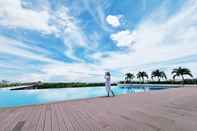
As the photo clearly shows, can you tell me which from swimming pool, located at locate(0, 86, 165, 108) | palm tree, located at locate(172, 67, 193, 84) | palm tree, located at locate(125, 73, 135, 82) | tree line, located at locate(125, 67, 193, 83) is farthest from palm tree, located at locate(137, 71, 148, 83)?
swimming pool, located at locate(0, 86, 165, 108)

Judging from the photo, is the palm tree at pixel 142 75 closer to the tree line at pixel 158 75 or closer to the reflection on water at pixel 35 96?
the tree line at pixel 158 75

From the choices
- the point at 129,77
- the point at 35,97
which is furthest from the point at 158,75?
the point at 35,97

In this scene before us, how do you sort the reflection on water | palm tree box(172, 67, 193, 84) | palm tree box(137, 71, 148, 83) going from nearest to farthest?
the reflection on water → palm tree box(172, 67, 193, 84) → palm tree box(137, 71, 148, 83)

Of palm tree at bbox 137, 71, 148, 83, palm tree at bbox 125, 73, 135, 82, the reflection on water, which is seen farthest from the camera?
palm tree at bbox 125, 73, 135, 82

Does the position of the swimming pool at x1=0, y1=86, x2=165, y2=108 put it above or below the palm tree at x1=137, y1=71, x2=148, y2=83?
below

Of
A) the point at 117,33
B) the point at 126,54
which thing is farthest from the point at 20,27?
the point at 126,54

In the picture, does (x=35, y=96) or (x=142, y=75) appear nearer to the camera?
(x=35, y=96)

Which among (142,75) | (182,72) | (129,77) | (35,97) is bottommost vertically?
(35,97)

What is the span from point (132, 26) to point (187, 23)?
3.81m

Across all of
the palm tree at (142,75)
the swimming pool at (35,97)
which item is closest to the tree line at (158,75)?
the palm tree at (142,75)

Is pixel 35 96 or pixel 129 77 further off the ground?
pixel 129 77

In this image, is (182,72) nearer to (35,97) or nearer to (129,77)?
(129,77)

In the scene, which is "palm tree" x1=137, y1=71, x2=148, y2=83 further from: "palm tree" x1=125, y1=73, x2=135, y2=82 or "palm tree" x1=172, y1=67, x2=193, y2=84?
"palm tree" x1=172, y1=67, x2=193, y2=84

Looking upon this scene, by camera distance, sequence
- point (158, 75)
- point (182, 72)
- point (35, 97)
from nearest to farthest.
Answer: point (35, 97) → point (182, 72) → point (158, 75)
